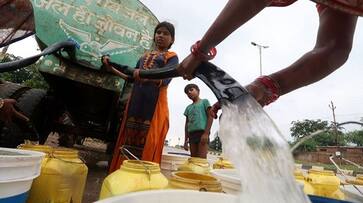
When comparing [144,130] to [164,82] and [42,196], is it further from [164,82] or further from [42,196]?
[42,196]

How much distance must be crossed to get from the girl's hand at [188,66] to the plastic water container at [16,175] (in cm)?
68

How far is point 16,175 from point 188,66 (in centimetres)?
79

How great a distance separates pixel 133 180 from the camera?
4.29ft

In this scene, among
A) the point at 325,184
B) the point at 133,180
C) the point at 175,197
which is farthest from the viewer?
the point at 325,184

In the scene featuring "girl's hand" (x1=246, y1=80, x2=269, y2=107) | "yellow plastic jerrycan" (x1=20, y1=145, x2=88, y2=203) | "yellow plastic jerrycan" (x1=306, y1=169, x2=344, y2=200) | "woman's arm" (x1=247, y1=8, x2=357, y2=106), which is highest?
"woman's arm" (x1=247, y1=8, x2=357, y2=106)

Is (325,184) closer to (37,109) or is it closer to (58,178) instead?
(58,178)

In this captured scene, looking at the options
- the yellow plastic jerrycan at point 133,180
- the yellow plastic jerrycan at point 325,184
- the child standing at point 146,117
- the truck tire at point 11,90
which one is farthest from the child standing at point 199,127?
the yellow plastic jerrycan at point 133,180

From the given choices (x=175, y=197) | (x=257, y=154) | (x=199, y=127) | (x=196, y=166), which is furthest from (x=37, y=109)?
(x=257, y=154)

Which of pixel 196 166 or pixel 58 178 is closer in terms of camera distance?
pixel 58 178

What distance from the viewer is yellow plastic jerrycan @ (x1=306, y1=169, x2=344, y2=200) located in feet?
5.61

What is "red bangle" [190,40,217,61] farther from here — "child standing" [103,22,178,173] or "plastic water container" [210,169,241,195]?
"child standing" [103,22,178,173]

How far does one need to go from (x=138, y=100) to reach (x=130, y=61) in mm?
588

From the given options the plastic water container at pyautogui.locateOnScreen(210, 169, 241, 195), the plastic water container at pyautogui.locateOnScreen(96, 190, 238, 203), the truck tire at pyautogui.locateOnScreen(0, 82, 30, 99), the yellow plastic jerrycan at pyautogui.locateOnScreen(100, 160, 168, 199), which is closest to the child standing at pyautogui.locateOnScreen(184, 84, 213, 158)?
the truck tire at pyautogui.locateOnScreen(0, 82, 30, 99)

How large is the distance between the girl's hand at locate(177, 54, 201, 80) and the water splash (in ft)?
1.00
